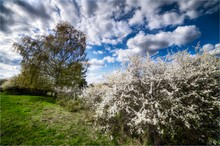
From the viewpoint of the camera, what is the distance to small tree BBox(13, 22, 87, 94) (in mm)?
11789

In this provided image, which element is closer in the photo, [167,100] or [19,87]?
[167,100]

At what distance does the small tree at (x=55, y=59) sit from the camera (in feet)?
38.7

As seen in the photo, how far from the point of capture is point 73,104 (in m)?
7.87

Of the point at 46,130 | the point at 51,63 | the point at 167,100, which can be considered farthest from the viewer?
the point at 51,63

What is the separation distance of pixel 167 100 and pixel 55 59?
11951 millimetres

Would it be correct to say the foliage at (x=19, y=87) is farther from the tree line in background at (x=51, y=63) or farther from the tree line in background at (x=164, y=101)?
the tree line in background at (x=164, y=101)

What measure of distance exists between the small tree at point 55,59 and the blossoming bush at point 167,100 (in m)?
8.40

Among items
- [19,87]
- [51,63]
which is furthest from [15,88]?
[51,63]

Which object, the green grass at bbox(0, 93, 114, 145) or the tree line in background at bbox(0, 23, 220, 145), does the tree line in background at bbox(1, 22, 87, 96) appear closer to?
the green grass at bbox(0, 93, 114, 145)

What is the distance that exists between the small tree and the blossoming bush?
840 centimetres

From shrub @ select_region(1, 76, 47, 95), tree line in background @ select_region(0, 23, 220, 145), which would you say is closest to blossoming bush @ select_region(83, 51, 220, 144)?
tree line in background @ select_region(0, 23, 220, 145)

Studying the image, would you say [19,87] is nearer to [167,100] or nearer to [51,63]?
[51,63]

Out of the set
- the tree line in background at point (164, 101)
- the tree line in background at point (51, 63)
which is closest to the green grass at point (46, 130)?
the tree line in background at point (164, 101)

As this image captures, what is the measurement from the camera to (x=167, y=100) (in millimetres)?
3994
